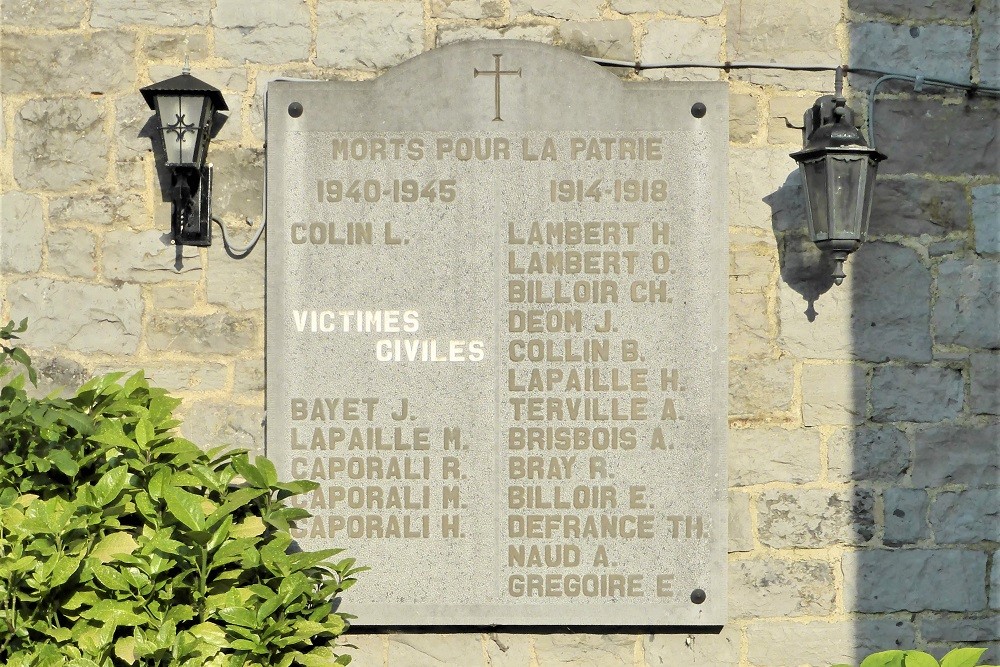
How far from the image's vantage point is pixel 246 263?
15.1 feet

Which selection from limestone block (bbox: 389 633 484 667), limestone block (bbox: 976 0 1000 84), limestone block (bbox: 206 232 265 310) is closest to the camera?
limestone block (bbox: 389 633 484 667)

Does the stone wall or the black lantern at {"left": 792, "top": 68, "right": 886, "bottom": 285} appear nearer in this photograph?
the black lantern at {"left": 792, "top": 68, "right": 886, "bottom": 285}

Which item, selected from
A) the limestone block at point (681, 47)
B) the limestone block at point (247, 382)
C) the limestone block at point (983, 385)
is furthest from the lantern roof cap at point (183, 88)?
the limestone block at point (983, 385)

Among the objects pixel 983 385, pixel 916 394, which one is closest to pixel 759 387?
pixel 916 394

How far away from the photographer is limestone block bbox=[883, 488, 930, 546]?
4.57 m

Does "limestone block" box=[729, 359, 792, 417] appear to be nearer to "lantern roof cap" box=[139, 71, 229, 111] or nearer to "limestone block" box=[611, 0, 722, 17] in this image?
"limestone block" box=[611, 0, 722, 17]

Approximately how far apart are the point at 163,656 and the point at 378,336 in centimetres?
145

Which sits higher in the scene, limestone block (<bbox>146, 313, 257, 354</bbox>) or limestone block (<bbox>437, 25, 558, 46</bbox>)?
limestone block (<bbox>437, 25, 558, 46</bbox>)

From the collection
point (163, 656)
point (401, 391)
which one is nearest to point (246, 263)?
point (401, 391)

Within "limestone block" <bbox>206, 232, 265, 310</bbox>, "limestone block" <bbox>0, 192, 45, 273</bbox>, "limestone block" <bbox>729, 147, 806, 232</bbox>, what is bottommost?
"limestone block" <bbox>206, 232, 265, 310</bbox>

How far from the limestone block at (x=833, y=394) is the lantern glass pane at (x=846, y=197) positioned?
0.56 meters

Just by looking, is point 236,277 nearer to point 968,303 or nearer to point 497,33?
point 497,33

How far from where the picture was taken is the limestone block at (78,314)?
180 inches

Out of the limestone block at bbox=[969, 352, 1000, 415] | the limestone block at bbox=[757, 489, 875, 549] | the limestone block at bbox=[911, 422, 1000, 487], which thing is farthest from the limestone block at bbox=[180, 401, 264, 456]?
the limestone block at bbox=[969, 352, 1000, 415]
